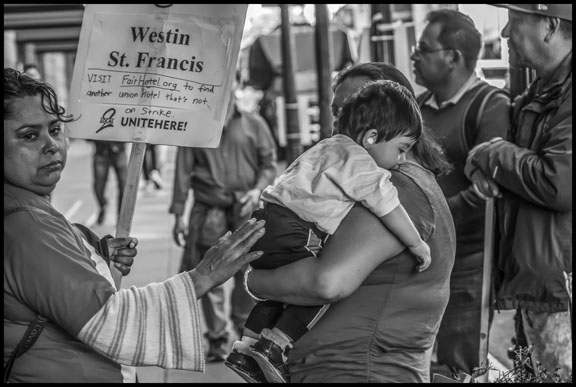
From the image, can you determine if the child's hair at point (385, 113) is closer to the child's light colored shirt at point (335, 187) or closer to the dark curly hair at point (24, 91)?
the child's light colored shirt at point (335, 187)

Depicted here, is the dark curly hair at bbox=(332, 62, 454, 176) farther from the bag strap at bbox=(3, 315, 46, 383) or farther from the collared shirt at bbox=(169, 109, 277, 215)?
the collared shirt at bbox=(169, 109, 277, 215)

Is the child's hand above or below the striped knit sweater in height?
above

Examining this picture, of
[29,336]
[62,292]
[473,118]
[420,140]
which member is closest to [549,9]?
[420,140]

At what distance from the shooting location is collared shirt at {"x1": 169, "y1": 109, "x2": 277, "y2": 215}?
23.2ft

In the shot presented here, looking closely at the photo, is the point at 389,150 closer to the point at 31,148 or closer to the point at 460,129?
the point at 31,148

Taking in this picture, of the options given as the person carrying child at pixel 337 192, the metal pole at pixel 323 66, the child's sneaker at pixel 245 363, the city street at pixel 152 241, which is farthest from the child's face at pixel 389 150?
the metal pole at pixel 323 66

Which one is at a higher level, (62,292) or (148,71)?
(148,71)

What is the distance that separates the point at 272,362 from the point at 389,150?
0.78m

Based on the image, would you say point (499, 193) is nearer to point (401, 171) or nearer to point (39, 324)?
point (401, 171)

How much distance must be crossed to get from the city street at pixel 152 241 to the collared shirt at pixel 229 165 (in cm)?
129

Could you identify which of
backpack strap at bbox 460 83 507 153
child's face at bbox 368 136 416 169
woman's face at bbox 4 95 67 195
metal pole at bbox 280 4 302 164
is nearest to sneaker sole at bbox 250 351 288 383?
child's face at bbox 368 136 416 169

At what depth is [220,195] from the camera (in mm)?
7055

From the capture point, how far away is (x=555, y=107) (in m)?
4.08

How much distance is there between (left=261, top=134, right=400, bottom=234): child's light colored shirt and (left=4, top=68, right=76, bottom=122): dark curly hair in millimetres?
733
